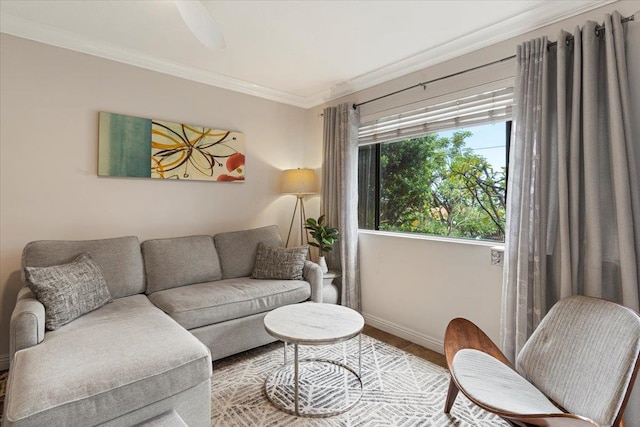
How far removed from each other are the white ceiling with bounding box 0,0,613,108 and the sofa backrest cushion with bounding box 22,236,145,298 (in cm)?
157

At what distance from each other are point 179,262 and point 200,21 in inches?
77.8

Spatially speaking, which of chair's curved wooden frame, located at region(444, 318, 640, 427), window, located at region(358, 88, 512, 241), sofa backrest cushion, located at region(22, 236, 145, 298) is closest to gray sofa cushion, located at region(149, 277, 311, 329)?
sofa backrest cushion, located at region(22, 236, 145, 298)

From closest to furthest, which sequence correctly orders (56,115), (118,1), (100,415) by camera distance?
(100,415)
(118,1)
(56,115)

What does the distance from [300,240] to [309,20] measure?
2.49m

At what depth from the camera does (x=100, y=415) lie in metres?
1.37

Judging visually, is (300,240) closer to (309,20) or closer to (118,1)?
(309,20)

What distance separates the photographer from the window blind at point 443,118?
2.46 metres

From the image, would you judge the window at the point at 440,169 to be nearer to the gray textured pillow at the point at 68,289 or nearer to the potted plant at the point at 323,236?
the potted plant at the point at 323,236

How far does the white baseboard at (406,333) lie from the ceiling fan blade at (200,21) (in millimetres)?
2740

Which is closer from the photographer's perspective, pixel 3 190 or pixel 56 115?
pixel 3 190

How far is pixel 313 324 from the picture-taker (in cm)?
211

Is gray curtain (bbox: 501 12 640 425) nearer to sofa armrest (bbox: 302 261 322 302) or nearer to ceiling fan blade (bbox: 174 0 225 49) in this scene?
sofa armrest (bbox: 302 261 322 302)

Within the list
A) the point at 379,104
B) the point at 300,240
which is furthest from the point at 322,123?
the point at 300,240

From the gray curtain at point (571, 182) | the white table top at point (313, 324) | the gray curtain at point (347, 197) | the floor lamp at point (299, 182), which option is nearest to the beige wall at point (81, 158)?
the floor lamp at point (299, 182)
